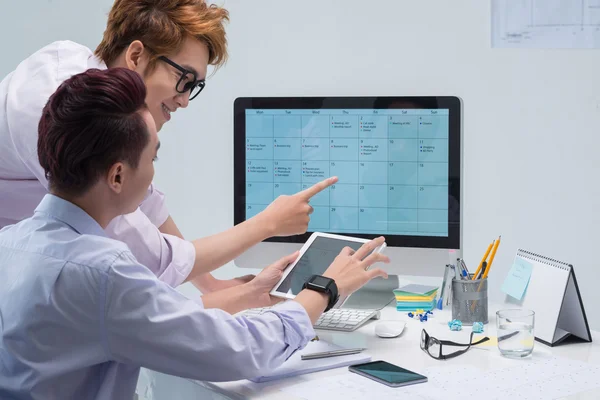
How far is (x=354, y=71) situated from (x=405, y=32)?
0.23 meters

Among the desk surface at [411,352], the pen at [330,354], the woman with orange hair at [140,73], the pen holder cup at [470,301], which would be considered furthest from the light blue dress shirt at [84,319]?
the pen holder cup at [470,301]

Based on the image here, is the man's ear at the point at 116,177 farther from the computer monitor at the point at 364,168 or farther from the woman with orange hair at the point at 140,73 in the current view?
the computer monitor at the point at 364,168

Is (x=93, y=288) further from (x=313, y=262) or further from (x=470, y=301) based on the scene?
(x=470, y=301)

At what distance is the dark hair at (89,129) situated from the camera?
104 centimetres

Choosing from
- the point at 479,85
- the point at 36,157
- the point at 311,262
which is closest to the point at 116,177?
the point at 36,157

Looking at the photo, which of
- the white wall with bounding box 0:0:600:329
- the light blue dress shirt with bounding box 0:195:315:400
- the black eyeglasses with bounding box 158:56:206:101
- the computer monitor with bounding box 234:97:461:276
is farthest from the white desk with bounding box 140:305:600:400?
the white wall with bounding box 0:0:600:329

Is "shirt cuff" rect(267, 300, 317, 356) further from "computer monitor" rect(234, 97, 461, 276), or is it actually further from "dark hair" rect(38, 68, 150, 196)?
"computer monitor" rect(234, 97, 461, 276)

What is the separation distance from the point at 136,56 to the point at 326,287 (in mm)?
616

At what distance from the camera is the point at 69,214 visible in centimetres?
107

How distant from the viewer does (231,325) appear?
44.6 inches

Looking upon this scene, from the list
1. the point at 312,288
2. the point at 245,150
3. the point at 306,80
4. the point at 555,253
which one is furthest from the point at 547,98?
the point at 312,288

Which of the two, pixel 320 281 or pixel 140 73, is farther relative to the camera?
pixel 140 73

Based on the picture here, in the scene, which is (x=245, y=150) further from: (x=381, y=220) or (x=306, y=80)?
(x=306, y=80)

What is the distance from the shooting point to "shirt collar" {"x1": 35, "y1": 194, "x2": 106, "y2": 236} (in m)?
1.07
